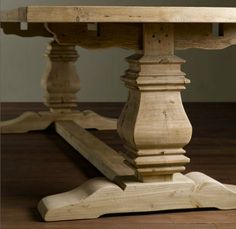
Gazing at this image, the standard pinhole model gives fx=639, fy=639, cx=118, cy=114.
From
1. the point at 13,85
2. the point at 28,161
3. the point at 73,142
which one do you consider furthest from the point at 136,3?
the point at 28,161

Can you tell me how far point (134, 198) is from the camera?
156 cm

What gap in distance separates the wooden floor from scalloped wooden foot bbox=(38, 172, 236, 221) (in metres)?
0.02

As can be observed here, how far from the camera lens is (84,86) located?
440 centimetres

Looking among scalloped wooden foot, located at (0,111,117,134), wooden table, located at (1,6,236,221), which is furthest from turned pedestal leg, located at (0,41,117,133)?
wooden table, located at (1,6,236,221)

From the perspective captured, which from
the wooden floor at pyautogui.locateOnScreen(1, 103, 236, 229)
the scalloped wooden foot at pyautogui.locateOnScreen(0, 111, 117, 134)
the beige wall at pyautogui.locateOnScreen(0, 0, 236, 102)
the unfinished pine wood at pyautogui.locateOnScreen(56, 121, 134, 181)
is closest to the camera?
the wooden floor at pyautogui.locateOnScreen(1, 103, 236, 229)

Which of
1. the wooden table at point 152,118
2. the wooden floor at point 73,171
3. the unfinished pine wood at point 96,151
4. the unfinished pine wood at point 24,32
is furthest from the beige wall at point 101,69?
the wooden table at point 152,118

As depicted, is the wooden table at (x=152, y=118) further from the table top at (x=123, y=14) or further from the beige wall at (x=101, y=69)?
the beige wall at (x=101, y=69)

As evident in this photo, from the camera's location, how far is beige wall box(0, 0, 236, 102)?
14.2 ft

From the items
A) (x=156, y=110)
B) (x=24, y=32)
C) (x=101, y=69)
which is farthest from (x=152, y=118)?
(x=101, y=69)

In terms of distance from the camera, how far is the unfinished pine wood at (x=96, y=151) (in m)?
1.73

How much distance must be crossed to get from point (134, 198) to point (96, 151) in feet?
1.83

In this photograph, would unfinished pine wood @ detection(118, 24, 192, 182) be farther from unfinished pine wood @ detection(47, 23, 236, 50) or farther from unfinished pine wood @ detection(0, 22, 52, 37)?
unfinished pine wood @ detection(0, 22, 52, 37)

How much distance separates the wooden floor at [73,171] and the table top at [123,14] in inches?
18.5

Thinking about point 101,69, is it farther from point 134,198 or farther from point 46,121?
point 134,198
